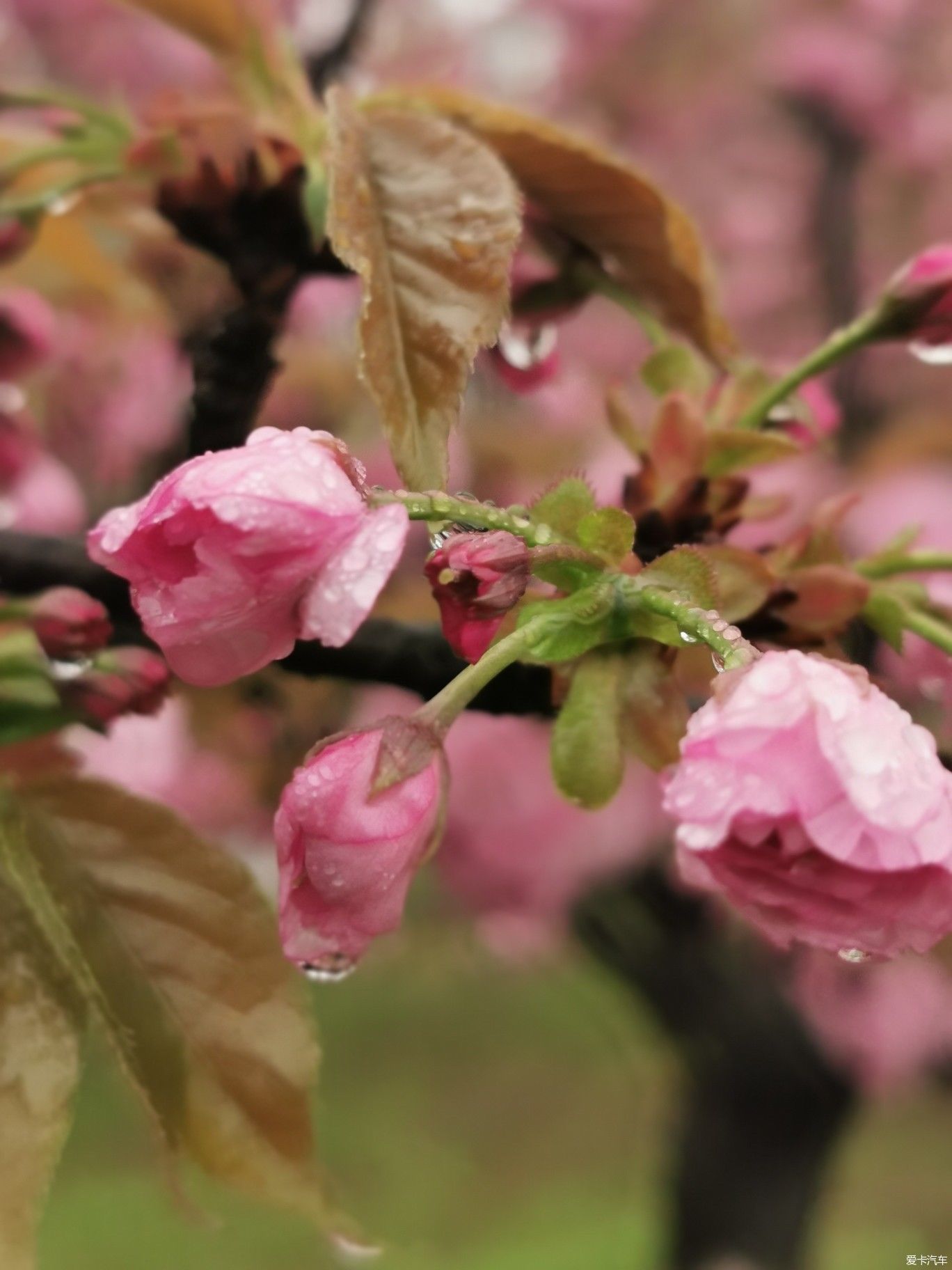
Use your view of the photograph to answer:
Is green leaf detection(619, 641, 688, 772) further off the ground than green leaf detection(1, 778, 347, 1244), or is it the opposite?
green leaf detection(619, 641, 688, 772)

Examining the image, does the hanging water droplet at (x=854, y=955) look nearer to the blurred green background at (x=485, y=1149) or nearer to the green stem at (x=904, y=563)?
the green stem at (x=904, y=563)

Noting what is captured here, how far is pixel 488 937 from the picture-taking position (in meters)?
2.67

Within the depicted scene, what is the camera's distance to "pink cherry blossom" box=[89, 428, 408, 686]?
0.95ft

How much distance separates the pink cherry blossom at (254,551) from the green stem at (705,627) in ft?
0.23

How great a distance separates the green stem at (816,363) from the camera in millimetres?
Answer: 487

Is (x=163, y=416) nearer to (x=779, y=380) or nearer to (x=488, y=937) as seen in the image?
(x=779, y=380)

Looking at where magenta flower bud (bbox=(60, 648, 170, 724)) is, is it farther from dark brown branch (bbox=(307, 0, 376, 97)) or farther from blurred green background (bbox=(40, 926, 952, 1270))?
blurred green background (bbox=(40, 926, 952, 1270))

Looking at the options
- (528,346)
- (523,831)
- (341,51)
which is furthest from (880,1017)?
(528,346)

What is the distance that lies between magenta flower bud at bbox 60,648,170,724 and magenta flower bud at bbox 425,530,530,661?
171 mm

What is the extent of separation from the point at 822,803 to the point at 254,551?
5.5 inches

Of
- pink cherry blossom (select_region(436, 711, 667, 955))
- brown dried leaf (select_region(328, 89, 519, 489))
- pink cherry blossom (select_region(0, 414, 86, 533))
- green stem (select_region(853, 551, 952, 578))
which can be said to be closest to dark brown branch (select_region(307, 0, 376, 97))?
pink cherry blossom (select_region(0, 414, 86, 533))

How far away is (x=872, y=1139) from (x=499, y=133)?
4.51 m

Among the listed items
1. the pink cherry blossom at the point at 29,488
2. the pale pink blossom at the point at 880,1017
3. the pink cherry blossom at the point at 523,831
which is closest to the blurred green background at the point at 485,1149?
the pale pink blossom at the point at 880,1017

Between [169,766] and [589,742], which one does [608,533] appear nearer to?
[589,742]
